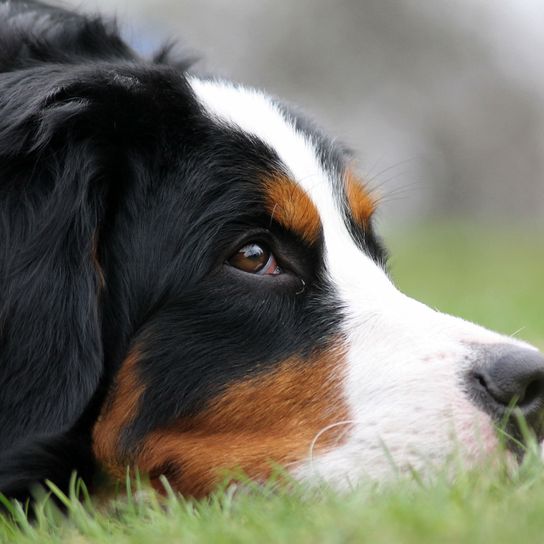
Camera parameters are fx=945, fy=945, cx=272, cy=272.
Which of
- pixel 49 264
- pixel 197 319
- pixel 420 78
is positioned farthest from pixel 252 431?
pixel 420 78

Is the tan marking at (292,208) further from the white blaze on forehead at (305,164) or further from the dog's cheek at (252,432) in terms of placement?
the dog's cheek at (252,432)

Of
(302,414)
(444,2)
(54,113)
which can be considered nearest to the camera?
(302,414)

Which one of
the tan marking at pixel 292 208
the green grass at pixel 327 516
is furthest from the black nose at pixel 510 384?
the tan marking at pixel 292 208

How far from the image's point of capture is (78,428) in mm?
2947

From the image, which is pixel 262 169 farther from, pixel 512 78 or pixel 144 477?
pixel 512 78

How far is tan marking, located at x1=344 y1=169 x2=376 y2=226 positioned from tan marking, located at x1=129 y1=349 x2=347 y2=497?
80 cm

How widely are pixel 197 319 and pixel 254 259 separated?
29cm

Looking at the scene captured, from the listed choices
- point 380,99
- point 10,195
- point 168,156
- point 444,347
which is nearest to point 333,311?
point 444,347

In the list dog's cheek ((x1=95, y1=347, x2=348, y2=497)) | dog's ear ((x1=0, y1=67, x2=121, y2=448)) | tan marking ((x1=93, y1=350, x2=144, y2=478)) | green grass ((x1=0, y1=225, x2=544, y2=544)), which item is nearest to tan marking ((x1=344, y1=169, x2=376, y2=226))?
dog's cheek ((x1=95, y1=347, x2=348, y2=497))

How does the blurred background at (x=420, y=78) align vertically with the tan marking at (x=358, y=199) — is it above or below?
above

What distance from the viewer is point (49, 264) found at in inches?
114

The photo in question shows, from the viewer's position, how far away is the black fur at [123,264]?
9.39 ft

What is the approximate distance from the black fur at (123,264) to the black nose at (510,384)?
52 cm

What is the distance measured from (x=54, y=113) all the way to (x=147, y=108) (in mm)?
335
